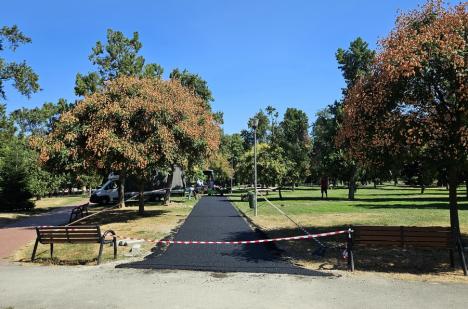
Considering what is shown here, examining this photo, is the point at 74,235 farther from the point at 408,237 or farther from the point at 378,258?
the point at 408,237

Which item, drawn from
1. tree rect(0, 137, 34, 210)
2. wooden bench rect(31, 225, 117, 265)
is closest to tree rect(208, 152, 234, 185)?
tree rect(0, 137, 34, 210)

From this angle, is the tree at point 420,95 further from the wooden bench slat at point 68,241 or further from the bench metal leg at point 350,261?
the wooden bench slat at point 68,241

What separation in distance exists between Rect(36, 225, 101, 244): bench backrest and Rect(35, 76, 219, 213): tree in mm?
7468

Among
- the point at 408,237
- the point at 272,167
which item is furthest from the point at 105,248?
the point at 272,167

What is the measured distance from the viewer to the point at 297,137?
83.6m

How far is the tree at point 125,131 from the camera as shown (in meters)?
18.6

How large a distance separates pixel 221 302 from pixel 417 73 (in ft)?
21.5

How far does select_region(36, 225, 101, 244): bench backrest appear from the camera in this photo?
1062cm

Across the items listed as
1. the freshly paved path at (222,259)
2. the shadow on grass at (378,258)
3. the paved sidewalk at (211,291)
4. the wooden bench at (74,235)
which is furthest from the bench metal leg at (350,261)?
the wooden bench at (74,235)

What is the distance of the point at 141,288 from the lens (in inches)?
312

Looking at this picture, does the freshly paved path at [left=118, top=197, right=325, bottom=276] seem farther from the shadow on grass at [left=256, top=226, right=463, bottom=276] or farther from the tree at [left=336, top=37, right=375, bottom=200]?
the tree at [left=336, top=37, right=375, bottom=200]

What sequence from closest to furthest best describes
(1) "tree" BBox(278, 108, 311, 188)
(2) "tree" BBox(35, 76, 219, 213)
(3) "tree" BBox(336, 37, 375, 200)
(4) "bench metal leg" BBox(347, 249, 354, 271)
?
(4) "bench metal leg" BBox(347, 249, 354, 271) → (2) "tree" BBox(35, 76, 219, 213) → (3) "tree" BBox(336, 37, 375, 200) → (1) "tree" BBox(278, 108, 311, 188)

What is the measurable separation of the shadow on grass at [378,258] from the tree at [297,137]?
64.7 m

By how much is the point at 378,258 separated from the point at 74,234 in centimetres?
716
